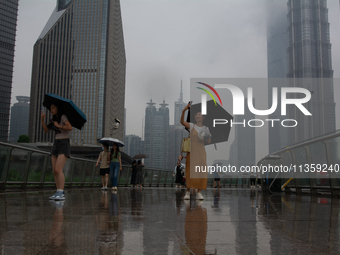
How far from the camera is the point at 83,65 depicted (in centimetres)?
12588

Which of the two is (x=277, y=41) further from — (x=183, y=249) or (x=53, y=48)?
(x=183, y=249)

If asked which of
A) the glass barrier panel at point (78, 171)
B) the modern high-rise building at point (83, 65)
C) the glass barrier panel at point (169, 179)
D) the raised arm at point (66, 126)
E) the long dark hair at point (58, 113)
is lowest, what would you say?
the glass barrier panel at point (169, 179)

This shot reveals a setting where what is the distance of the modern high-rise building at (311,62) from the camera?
10125cm

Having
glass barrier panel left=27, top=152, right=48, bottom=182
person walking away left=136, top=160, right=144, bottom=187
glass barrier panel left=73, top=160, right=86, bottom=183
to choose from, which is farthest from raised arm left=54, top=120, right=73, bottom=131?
person walking away left=136, top=160, right=144, bottom=187

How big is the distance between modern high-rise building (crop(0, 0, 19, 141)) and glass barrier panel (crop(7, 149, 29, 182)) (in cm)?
15214

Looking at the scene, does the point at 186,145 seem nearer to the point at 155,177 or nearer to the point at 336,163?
the point at 336,163

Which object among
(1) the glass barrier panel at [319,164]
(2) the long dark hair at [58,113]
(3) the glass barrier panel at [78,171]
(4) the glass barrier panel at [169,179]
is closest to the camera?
(2) the long dark hair at [58,113]

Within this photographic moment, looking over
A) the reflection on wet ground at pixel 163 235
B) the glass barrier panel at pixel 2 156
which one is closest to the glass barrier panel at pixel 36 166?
the glass barrier panel at pixel 2 156

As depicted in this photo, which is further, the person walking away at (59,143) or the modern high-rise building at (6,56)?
the modern high-rise building at (6,56)

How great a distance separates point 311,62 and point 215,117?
125 metres

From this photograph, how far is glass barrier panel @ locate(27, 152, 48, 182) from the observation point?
11.0 m

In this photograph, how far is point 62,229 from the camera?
3076mm

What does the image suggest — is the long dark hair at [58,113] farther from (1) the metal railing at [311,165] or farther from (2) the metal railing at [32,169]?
(1) the metal railing at [311,165]

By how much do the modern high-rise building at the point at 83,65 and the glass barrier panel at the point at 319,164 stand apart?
112 m
